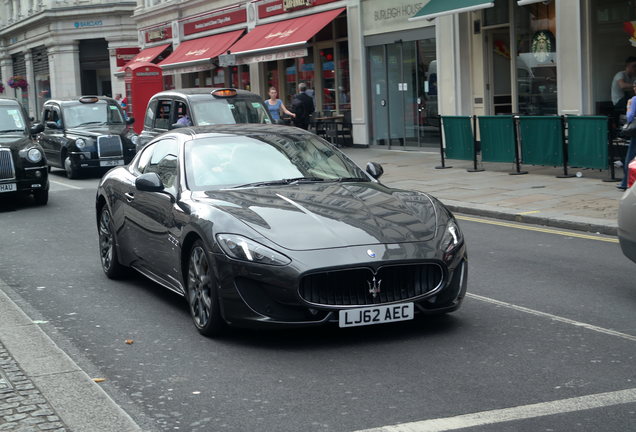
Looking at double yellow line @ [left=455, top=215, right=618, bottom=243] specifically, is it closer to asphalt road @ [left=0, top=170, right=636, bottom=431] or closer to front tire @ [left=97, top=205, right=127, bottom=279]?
asphalt road @ [left=0, top=170, right=636, bottom=431]

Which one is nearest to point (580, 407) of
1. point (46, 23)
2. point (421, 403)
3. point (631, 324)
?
point (421, 403)

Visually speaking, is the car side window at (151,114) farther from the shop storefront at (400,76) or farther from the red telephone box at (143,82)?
the red telephone box at (143,82)

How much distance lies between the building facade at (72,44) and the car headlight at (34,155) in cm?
Result: 4187

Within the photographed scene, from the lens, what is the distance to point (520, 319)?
7.25 meters

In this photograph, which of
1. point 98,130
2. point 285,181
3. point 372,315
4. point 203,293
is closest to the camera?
point 372,315

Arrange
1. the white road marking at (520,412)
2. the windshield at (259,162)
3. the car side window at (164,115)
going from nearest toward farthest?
the white road marking at (520,412), the windshield at (259,162), the car side window at (164,115)

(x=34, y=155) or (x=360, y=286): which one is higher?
(x=34, y=155)

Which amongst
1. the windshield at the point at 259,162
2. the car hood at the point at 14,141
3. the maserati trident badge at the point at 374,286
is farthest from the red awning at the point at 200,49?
the maserati trident badge at the point at 374,286

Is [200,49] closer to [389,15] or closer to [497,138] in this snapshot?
[389,15]

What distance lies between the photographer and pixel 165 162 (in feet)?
27.5

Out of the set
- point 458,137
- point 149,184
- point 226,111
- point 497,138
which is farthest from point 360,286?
point 458,137

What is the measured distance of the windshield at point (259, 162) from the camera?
25.5ft

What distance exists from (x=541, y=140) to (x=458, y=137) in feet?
8.22

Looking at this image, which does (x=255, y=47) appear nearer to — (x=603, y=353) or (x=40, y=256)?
(x=40, y=256)
